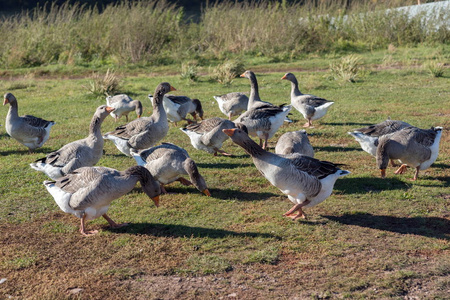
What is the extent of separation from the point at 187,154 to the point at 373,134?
10.5 ft

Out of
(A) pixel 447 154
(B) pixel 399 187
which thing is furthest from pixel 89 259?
(A) pixel 447 154

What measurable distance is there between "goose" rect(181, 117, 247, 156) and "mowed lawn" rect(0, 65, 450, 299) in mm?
240

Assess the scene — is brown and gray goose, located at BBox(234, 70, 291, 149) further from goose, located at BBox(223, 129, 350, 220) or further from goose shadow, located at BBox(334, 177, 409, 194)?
goose, located at BBox(223, 129, 350, 220)

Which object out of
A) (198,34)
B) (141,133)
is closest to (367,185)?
(141,133)

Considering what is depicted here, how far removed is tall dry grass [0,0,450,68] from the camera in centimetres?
2120

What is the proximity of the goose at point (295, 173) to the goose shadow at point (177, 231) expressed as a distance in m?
0.64

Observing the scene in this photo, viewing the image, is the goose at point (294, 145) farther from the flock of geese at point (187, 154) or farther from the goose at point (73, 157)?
the goose at point (73, 157)

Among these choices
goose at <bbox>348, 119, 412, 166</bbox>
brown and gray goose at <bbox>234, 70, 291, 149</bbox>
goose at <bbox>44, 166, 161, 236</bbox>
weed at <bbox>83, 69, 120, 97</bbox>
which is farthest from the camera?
weed at <bbox>83, 69, 120, 97</bbox>

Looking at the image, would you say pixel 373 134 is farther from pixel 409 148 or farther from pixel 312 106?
pixel 312 106

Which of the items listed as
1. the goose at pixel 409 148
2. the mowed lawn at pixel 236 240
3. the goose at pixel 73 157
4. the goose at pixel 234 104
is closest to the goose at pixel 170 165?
the mowed lawn at pixel 236 240

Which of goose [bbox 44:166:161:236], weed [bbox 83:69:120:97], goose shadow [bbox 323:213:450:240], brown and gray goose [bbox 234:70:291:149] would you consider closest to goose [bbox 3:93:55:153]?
goose [bbox 44:166:161:236]

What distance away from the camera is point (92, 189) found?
5.70m

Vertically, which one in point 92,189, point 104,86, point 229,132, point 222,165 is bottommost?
point 104,86

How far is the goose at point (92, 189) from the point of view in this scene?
573 cm
